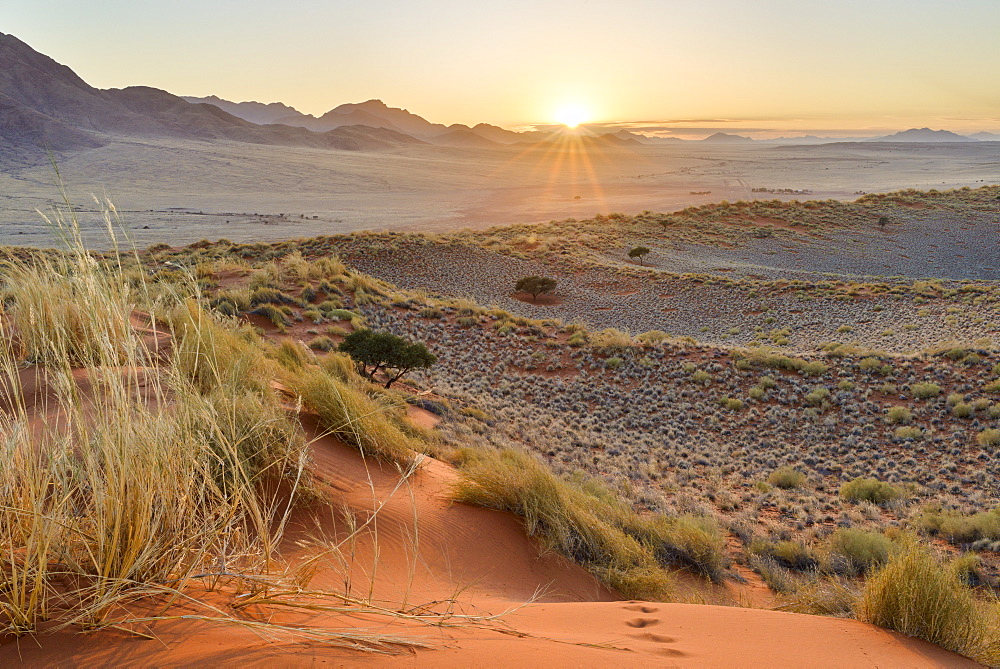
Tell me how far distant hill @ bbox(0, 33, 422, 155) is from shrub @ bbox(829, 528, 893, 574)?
115 meters

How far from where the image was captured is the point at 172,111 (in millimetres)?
147375

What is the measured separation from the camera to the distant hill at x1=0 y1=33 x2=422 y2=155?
317 feet

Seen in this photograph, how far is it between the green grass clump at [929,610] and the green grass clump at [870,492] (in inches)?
243

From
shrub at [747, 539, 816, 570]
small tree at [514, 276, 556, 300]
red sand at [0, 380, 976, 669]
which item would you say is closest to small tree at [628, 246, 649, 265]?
small tree at [514, 276, 556, 300]

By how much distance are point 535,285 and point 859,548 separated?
76.0ft

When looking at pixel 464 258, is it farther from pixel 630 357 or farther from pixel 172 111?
pixel 172 111

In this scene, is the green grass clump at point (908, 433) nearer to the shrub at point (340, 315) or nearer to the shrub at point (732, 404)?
the shrub at point (732, 404)

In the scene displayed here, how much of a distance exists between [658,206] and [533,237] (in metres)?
44.8

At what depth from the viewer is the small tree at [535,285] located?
95.7 ft

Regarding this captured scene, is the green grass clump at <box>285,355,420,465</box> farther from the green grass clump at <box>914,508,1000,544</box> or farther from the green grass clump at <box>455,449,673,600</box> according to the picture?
the green grass clump at <box>914,508,1000,544</box>

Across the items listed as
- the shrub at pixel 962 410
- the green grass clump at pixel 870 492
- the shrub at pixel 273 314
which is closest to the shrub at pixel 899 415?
the shrub at pixel 962 410

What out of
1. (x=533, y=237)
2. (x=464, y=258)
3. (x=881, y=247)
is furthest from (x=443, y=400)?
(x=881, y=247)

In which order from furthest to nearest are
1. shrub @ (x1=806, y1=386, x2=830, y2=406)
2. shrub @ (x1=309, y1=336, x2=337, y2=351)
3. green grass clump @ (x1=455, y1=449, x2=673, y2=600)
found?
1. shrub @ (x1=806, y1=386, x2=830, y2=406)
2. shrub @ (x1=309, y1=336, x2=337, y2=351)
3. green grass clump @ (x1=455, y1=449, x2=673, y2=600)

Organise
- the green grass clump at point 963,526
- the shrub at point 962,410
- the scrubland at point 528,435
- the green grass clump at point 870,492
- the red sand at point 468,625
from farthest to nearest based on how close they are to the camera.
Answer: the shrub at point 962,410, the green grass clump at point 870,492, the green grass clump at point 963,526, the scrubland at point 528,435, the red sand at point 468,625
